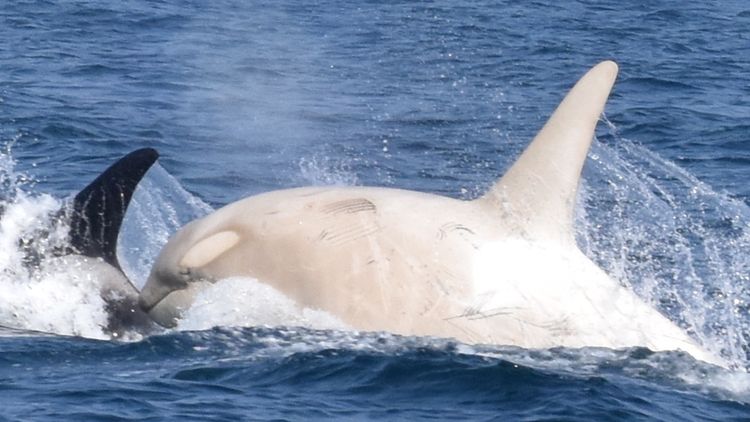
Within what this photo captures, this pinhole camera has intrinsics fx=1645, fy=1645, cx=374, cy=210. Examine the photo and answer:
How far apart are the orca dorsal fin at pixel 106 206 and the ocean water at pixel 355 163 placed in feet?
1.09

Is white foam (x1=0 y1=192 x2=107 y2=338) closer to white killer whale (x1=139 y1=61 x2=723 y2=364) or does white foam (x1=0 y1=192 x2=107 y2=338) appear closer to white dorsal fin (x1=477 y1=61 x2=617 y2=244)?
white killer whale (x1=139 y1=61 x2=723 y2=364)

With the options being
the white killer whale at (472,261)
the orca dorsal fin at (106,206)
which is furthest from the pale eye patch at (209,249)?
the orca dorsal fin at (106,206)

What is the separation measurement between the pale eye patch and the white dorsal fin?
92.0 inches

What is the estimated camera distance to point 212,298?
14.5 metres

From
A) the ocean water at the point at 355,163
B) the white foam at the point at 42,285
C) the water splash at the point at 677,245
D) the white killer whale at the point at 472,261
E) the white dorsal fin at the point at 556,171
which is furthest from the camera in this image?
the water splash at the point at 677,245

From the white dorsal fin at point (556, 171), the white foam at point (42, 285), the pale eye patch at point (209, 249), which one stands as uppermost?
the white dorsal fin at point (556, 171)

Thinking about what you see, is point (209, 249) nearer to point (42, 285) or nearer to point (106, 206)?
point (106, 206)

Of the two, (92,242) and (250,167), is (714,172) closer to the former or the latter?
(250,167)

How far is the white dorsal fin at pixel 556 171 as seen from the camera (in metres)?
13.9

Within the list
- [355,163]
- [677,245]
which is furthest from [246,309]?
[355,163]

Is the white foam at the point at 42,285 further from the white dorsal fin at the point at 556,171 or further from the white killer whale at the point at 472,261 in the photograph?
the white dorsal fin at the point at 556,171

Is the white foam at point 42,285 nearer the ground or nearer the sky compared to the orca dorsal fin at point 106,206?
nearer the ground

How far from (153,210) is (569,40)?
57.4 feet

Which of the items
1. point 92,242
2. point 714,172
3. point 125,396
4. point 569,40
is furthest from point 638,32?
point 125,396
